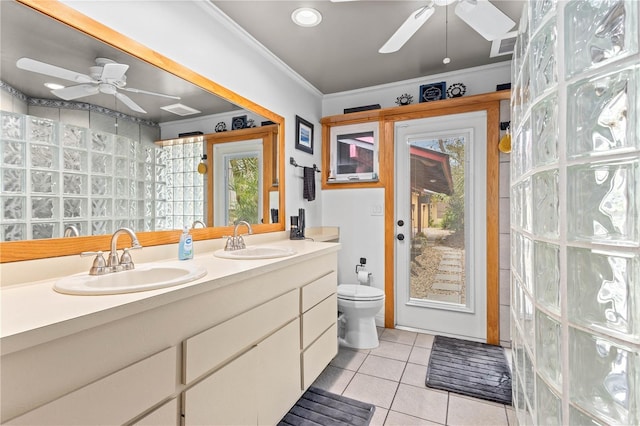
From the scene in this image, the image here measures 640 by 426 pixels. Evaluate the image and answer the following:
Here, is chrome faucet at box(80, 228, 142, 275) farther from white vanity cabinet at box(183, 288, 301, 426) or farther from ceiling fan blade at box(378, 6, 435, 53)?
ceiling fan blade at box(378, 6, 435, 53)

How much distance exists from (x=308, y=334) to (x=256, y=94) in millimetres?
1709

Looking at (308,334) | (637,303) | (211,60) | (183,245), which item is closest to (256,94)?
(211,60)

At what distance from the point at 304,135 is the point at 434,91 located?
124 cm

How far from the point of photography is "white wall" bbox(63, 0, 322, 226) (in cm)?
143

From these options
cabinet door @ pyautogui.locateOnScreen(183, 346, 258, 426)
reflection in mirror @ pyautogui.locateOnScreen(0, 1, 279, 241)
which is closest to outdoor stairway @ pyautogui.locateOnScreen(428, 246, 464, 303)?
cabinet door @ pyautogui.locateOnScreen(183, 346, 258, 426)

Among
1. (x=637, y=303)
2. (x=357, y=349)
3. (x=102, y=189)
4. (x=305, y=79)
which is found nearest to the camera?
(x=637, y=303)

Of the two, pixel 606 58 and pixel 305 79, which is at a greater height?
pixel 305 79

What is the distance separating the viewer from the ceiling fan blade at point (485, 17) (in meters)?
1.44

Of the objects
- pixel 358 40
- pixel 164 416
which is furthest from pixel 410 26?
pixel 164 416

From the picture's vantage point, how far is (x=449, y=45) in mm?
2283

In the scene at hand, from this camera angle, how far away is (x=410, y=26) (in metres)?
1.60

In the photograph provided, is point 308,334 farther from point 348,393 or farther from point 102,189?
point 102,189

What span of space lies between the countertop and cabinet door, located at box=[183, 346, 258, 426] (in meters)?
0.34

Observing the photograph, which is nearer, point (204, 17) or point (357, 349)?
point (204, 17)
